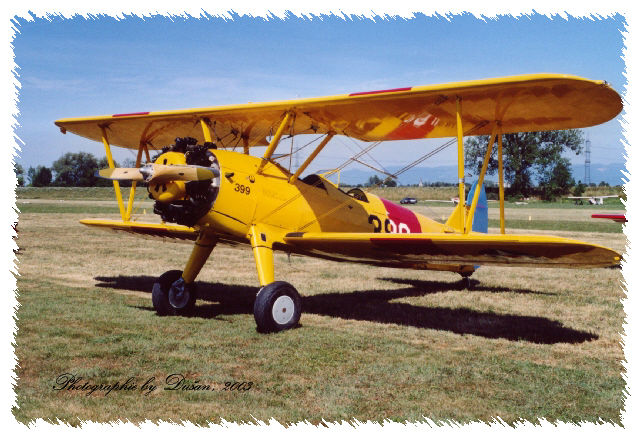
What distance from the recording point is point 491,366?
532cm

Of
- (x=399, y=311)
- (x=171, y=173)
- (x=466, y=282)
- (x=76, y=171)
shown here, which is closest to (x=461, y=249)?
(x=399, y=311)

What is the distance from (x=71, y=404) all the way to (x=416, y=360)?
3.20 meters

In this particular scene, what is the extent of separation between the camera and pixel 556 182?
7638 cm

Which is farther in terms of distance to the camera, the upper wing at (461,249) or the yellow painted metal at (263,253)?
the yellow painted metal at (263,253)

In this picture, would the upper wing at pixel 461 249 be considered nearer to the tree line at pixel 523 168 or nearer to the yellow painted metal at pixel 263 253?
the yellow painted metal at pixel 263 253

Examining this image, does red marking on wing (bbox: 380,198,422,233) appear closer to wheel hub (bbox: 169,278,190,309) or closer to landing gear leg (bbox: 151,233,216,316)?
landing gear leg (bbox: 151,233,216,316)

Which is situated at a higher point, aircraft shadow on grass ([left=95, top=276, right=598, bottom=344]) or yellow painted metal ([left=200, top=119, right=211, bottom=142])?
yellow painted metal ([left=200, top=119, right=211, bottom=142])

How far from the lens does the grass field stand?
4203 millimetres

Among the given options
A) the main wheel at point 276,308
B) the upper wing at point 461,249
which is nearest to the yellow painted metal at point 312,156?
the upper wing at point 461,249

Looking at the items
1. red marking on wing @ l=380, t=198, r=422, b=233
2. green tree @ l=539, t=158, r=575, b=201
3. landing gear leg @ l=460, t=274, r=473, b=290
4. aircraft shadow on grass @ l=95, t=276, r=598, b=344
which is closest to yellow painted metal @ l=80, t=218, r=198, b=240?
aircraft shadow on grass @ l=95, t=276, r=598, b=344

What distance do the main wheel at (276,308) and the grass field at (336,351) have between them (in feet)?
0.58

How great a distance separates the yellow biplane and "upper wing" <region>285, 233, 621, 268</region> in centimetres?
2

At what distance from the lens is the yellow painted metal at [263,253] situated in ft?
22.7

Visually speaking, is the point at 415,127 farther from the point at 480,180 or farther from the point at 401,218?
the point at 401,218
